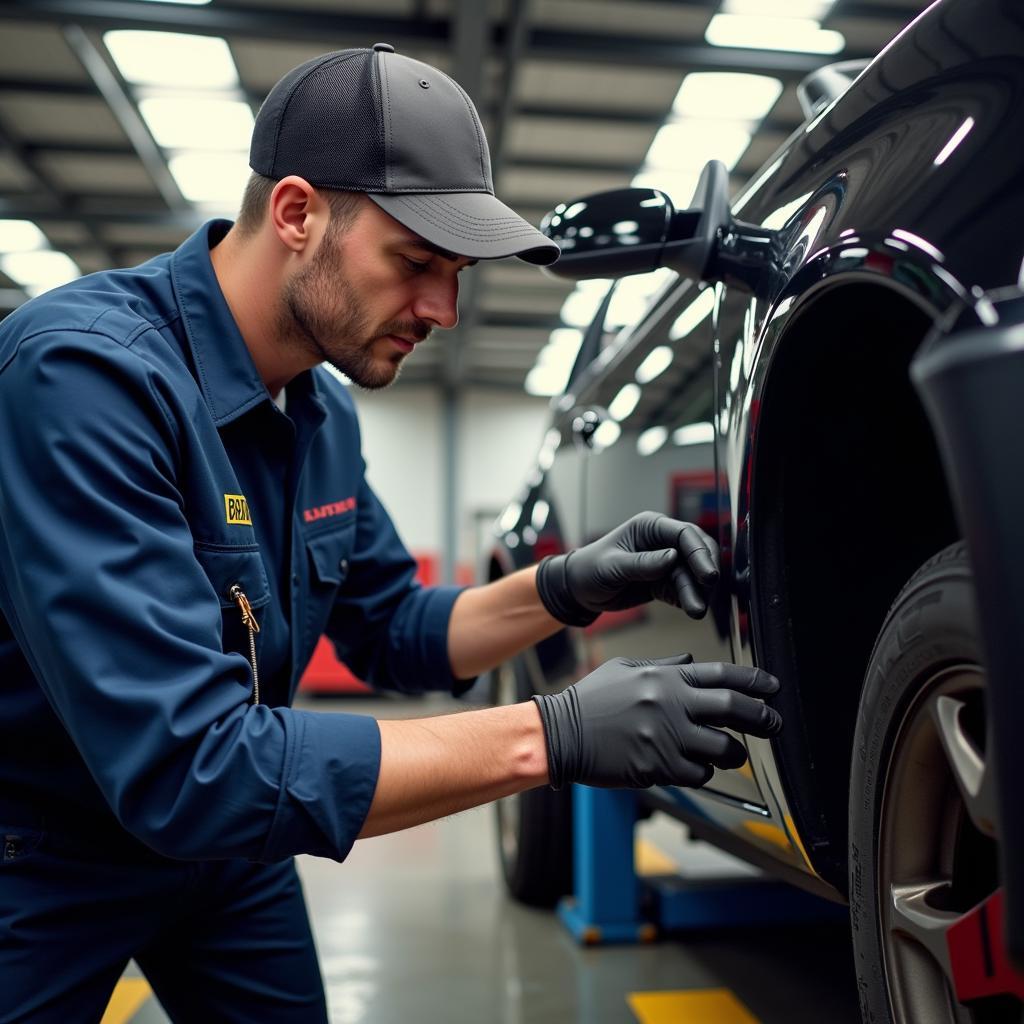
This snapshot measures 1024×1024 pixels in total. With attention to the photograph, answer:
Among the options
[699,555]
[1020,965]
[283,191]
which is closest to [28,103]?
[283,191]

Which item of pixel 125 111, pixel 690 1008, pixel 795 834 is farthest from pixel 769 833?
pixel 125 111

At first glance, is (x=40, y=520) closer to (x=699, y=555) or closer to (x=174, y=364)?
(x=174, y=364)

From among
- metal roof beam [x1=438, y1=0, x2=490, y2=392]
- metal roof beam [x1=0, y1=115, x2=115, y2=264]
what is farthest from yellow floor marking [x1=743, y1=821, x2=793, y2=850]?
metal roof beam [x1=0, y1=115, x2=115, y2=264]

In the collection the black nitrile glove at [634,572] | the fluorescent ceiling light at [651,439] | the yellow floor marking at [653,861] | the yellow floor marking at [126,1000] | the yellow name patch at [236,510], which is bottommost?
the yellow floor marking at [653,861]

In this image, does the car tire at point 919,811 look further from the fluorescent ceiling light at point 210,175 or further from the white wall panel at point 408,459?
the white wall panel at point 408,459

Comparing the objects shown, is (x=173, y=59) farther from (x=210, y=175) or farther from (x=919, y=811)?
(x=919, y=811)

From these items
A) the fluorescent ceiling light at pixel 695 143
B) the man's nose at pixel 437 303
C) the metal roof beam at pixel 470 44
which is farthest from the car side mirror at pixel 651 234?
the fluorescent ceiling light at pixel 695 143

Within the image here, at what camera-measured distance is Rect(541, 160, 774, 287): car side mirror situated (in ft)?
3.90

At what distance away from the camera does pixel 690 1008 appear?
1985 millimetres

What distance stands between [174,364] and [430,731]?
1.67 ft

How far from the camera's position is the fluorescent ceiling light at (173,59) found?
4.91m

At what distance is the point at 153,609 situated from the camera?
0.95 m

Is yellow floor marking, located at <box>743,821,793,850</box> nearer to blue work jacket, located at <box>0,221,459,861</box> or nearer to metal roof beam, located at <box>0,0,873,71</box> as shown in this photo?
blue work jacket, located at <box>0,221,459,861</box>

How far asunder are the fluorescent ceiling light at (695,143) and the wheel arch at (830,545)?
510 centimetres
